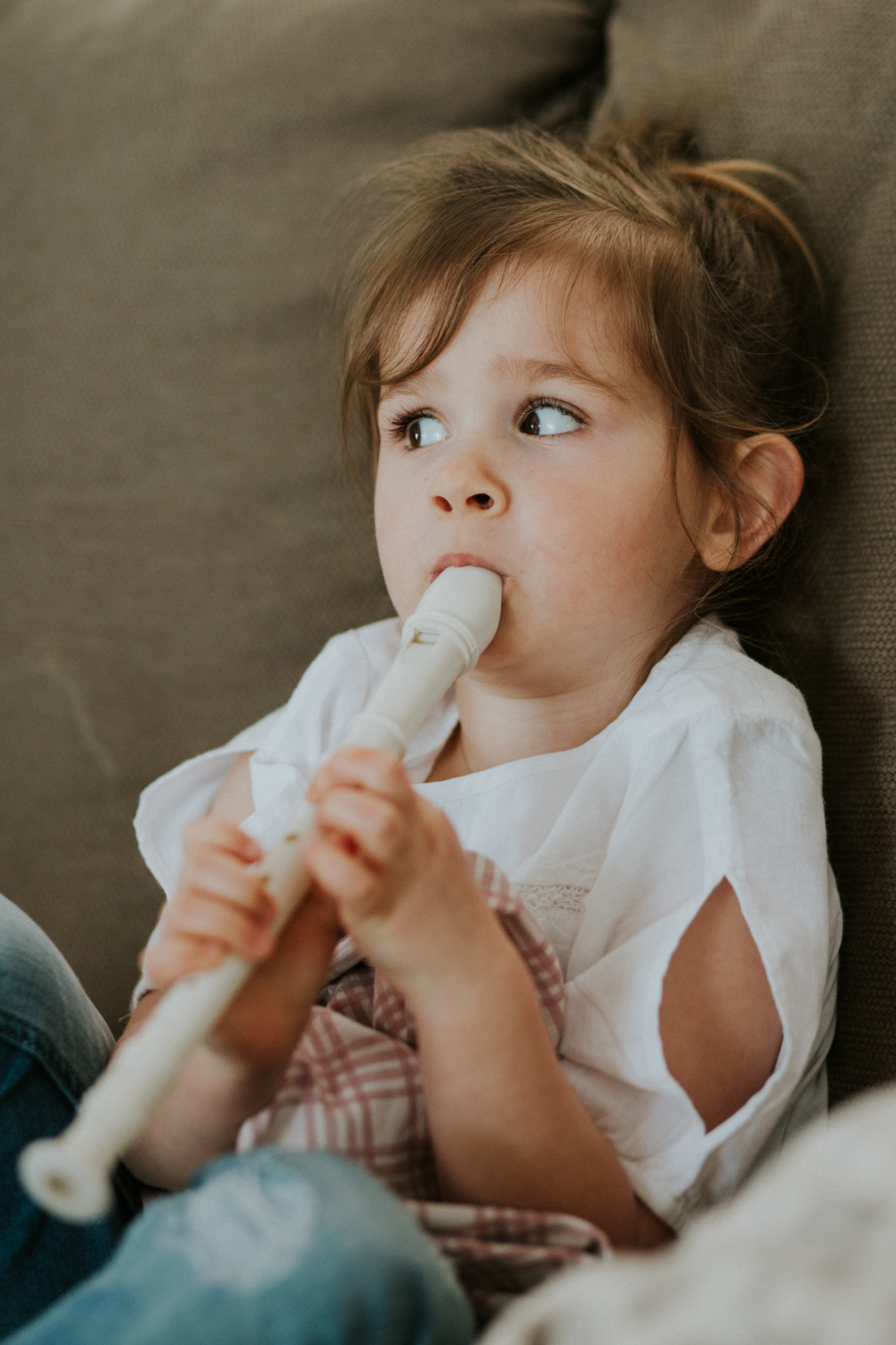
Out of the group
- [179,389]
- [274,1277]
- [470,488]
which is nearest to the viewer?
[274,1277]

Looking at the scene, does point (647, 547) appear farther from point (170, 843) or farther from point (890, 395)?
point (170, 843)

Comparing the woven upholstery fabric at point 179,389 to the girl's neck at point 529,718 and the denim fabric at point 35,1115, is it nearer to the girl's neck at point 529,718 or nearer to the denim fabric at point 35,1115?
the girl's neck at point 529,718

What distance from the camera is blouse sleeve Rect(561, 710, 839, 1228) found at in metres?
0.57

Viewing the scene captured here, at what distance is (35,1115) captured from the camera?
588 mm

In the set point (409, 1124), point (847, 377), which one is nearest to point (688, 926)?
point (409, 1124)

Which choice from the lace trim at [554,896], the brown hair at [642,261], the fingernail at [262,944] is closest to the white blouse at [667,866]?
the lace trim at [554,896]

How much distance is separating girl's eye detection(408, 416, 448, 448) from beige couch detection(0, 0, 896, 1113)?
189 mm

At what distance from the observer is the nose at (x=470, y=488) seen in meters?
0.68

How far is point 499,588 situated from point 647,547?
0.36ft

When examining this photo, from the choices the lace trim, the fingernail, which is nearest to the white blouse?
the lace trim

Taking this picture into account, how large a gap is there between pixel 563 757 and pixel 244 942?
36 centimetres

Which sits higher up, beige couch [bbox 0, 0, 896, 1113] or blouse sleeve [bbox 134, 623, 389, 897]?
beige couch [bbox 0, 0, 896, 1113]

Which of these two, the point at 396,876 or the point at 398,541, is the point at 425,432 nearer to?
the point at 398,541

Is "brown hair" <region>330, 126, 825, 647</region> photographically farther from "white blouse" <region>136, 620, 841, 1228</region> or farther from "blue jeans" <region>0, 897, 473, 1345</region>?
"blue jeans" <region>0, 897, 473, 1345</region>
